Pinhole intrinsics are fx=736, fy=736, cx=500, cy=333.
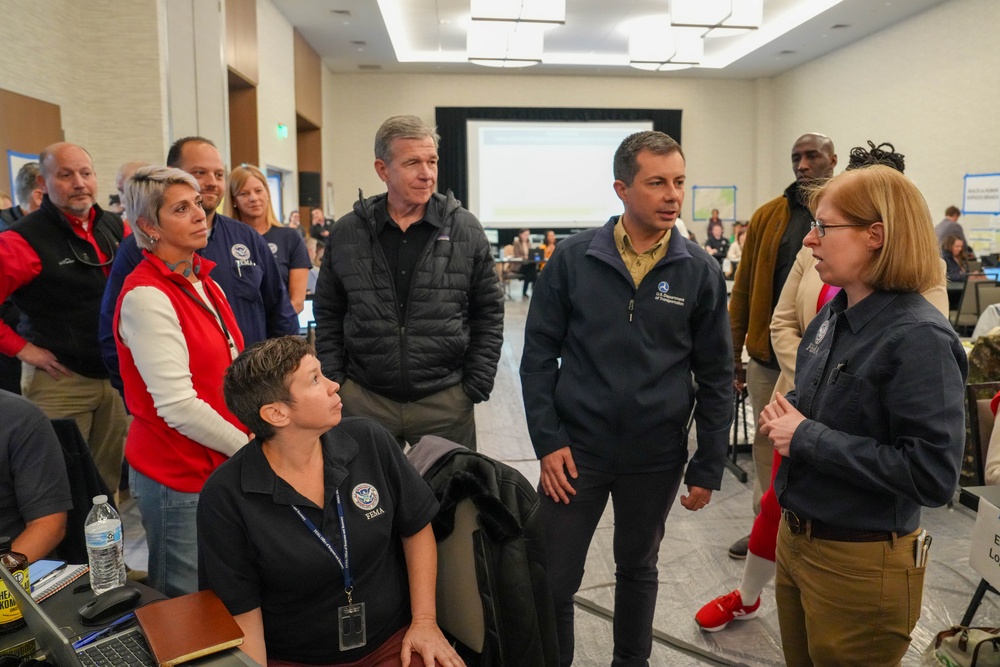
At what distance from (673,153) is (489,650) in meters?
1.31

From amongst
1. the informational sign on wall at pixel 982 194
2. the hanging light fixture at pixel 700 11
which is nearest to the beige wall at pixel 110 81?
the hanging light fixture at pixel 700 11

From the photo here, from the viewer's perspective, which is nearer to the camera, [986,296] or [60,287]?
[60,287]

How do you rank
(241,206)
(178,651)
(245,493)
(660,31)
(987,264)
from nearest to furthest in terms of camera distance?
(178,651) < (245,493) < (241,206) < (987,264) < (660,31)

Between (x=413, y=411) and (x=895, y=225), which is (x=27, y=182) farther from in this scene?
(x=895, y=225)

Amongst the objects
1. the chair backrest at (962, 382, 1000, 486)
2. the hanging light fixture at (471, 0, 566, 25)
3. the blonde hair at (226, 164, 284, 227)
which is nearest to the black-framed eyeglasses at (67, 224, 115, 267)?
the blonde hair at (226, 164, 284, 227)

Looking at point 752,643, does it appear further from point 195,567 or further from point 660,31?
point 660,31

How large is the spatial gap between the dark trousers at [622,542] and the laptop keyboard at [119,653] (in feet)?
3.47

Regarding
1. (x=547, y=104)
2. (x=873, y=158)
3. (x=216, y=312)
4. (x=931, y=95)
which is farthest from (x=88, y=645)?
(x=547, y=104)

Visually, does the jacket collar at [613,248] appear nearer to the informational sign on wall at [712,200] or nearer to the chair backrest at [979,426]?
the chair backrest at [979,426]

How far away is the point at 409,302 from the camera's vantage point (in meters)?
2.40

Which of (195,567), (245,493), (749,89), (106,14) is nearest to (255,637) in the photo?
(245,493)

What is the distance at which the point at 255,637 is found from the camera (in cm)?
153

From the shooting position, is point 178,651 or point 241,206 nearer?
point 178,651

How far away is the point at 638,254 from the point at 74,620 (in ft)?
5.09
